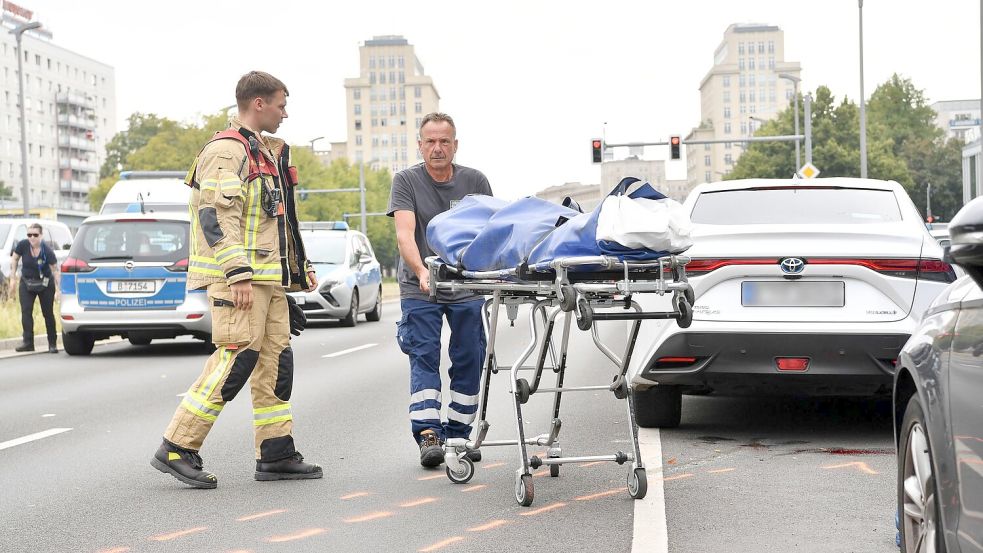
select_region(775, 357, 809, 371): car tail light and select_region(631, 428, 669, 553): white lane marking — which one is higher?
select_region(775, 357, 809, 371): car tail light

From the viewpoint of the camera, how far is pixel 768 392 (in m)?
7.50

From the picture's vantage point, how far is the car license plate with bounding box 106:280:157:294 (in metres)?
15.8

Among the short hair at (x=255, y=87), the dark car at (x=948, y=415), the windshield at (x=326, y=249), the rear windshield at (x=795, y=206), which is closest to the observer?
the dark car at (x=948, y=415)

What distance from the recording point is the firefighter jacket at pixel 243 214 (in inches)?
255

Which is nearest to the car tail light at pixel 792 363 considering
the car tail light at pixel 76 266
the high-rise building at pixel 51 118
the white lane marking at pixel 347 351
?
the white lane marking at pixel 347 351

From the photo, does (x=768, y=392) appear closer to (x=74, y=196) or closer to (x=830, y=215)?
(x=830, y=215)

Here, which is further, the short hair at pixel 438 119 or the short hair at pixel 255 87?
the short hair at pixel 438 119

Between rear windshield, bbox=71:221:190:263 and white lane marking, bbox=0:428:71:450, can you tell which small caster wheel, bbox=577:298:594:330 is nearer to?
white lane marking, bbox=0:428:71:450

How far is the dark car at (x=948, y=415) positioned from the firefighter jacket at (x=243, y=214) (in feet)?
11.6

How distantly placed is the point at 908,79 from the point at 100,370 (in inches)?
3561

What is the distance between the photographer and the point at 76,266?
1600 centimetres

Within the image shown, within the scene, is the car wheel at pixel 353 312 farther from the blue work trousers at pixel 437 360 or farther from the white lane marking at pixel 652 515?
the blue work trousers at pixel 437 360

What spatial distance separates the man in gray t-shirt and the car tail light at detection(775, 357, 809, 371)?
1639mm

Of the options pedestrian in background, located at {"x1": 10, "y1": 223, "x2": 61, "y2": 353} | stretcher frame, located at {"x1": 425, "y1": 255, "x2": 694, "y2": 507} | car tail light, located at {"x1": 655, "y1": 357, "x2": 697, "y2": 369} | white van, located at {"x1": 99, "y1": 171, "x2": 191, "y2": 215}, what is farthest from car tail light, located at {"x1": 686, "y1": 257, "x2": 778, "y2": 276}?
white van, located at {"x1": 99, "y1": 171, "x2": 191, "y2": 215}
